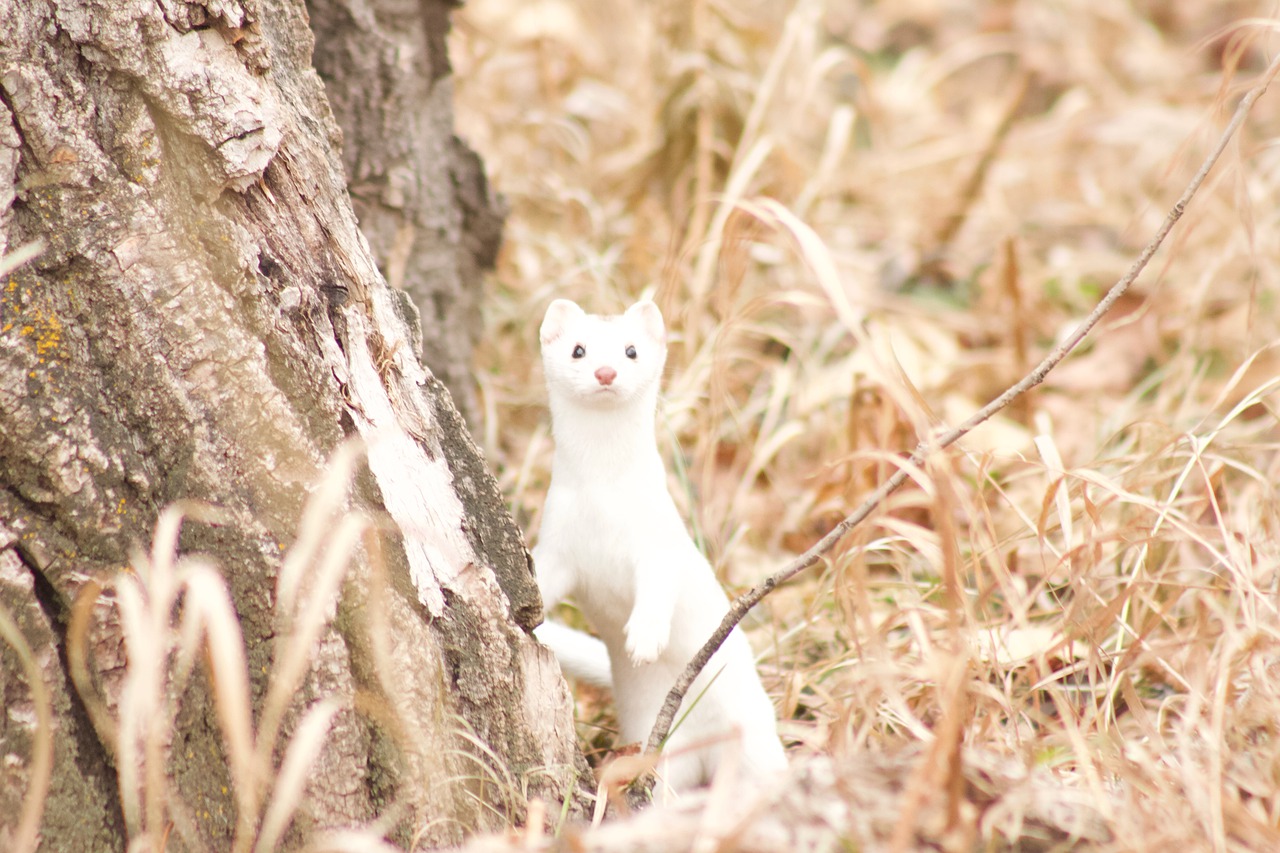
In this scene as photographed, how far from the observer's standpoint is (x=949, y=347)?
3926 mm

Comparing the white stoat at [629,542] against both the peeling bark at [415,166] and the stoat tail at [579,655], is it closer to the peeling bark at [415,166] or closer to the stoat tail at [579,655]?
the stoat tail at [579,655]

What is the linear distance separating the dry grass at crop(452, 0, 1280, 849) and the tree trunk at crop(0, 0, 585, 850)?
0.61m

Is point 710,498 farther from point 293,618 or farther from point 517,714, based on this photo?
point 293,618

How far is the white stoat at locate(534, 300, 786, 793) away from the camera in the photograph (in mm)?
2043

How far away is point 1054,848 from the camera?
141 cm

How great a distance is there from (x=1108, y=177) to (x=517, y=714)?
15.5 feet

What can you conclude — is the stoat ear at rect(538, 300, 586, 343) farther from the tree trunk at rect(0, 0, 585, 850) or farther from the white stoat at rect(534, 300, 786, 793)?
the tree trunk at rect(0, 0, 585, 850)

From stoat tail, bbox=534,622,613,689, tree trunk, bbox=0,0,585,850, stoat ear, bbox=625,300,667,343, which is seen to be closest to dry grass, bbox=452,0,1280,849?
stoat ear, bbox=625,300,667,343

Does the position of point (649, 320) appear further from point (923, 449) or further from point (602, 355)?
point (923, 449)

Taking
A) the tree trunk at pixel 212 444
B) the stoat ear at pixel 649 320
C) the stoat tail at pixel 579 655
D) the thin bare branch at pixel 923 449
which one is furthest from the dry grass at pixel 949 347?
the tree trunk at pixel 212 444

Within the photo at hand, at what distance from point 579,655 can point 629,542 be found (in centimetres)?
40

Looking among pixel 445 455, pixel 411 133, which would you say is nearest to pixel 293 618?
pixel 445 455

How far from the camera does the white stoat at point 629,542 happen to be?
2043 millimetres

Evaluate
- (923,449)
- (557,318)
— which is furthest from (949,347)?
(923,449)
